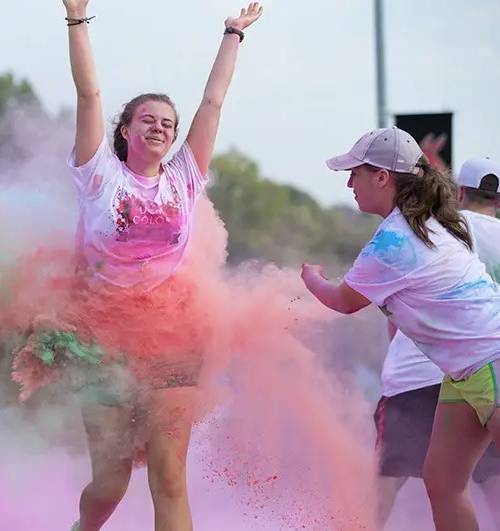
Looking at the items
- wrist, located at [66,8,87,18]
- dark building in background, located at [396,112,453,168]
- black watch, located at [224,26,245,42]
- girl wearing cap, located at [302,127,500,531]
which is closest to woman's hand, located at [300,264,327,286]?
girl wearing cap, located at [302,127,500,531]

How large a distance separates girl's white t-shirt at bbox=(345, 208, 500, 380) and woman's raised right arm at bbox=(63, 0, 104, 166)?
881 millimetres

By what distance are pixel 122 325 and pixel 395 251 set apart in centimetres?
86

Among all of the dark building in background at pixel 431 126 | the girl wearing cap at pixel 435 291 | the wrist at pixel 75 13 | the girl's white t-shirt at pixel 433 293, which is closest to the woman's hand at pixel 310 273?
the girl wearing cap at pixel 435 291

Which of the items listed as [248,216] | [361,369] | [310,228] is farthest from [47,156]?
[361,369]

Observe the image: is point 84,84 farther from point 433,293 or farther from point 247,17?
point 433,293

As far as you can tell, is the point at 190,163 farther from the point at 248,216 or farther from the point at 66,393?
the point at 66,393

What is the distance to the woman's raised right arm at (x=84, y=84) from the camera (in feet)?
12.4

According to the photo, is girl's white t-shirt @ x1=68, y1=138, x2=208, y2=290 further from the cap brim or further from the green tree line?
the cap brim

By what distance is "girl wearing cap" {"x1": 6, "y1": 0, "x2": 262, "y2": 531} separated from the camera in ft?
12.5

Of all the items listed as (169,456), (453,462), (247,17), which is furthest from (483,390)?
(247,17)

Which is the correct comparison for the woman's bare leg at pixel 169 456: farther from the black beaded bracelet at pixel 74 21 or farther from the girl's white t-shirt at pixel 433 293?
the black beaded bracelet at pixel 74 21

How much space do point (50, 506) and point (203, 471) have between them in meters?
0.55

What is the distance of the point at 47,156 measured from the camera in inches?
163

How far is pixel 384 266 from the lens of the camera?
12.1 ft
